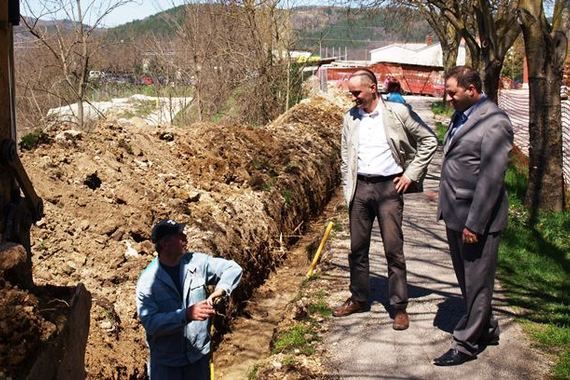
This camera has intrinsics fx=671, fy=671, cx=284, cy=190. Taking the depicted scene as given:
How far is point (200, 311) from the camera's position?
3680mm

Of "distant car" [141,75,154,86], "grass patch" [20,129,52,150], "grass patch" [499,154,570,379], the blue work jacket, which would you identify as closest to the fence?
"grass patch" [499,154,570,379]

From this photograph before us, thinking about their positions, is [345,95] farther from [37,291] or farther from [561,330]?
[37,291]

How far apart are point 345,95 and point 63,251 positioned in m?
22.4

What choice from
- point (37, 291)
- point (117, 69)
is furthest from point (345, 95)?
point (37, 291)

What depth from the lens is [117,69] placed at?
19578 millimetres

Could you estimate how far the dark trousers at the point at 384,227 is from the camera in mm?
5344

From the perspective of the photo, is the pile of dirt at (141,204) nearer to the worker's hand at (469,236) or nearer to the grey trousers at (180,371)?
the grey trousers at (180,371)

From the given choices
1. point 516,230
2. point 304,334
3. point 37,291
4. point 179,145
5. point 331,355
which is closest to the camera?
point 37,291

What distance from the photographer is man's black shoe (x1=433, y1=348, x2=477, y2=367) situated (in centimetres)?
481

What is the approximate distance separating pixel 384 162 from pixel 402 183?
0.23 m

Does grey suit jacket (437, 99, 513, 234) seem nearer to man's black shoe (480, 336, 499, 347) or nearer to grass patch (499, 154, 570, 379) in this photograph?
man's black shoe (480, 336, 499, 347)

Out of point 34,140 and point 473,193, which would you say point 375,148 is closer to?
point 473,193

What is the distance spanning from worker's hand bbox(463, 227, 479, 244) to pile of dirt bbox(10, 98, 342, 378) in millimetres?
2793

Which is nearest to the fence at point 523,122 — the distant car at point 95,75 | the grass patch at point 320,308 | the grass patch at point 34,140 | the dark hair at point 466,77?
the grass patch at point 320,308
